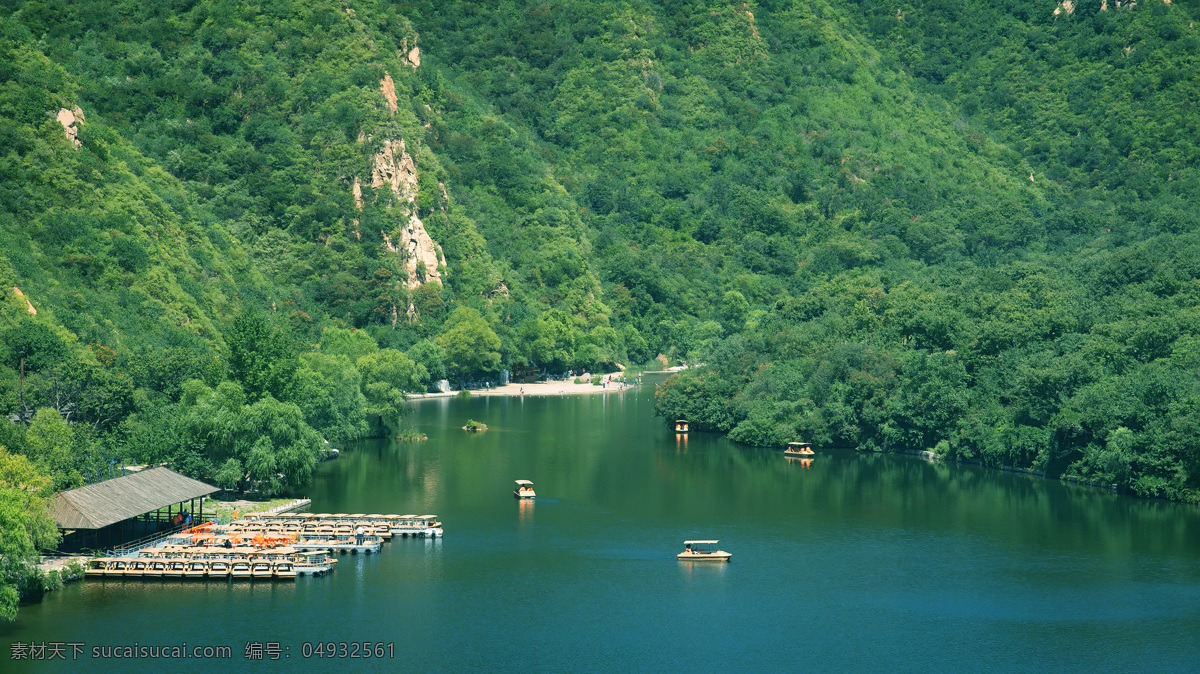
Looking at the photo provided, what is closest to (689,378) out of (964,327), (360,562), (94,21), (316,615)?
(964,327)

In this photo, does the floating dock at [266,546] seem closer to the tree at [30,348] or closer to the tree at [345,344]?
the tree at [30,348]

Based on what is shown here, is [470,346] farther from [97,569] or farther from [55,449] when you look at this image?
[97,569]

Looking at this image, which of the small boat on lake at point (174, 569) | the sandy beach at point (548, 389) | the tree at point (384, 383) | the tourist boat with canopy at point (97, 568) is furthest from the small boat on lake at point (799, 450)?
the tourist boat with canopy at point (97, 568)

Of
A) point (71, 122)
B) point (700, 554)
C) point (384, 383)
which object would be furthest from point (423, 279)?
point (700, 554)

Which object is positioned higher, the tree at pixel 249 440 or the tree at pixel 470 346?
the tree at pixel 470 346

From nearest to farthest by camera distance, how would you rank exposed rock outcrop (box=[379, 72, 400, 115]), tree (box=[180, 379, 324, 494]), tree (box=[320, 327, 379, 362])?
tree (box=[180, 379, 324, 494]) < tree (box=[320, 327, 379, 362]) < exposed rock outcrop (box=[379, 72, 400, 115])

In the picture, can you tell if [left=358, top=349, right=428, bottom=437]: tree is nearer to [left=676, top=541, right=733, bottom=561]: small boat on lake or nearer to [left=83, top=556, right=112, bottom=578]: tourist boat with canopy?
[left=676, top=541, right=733, bottom=561]: small boat on lake

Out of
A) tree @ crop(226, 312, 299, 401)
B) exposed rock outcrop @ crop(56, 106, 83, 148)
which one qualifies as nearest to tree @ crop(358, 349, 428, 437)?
tree @ crop(226, 312, 299, 401)

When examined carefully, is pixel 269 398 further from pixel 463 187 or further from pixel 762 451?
pixel 463 187
